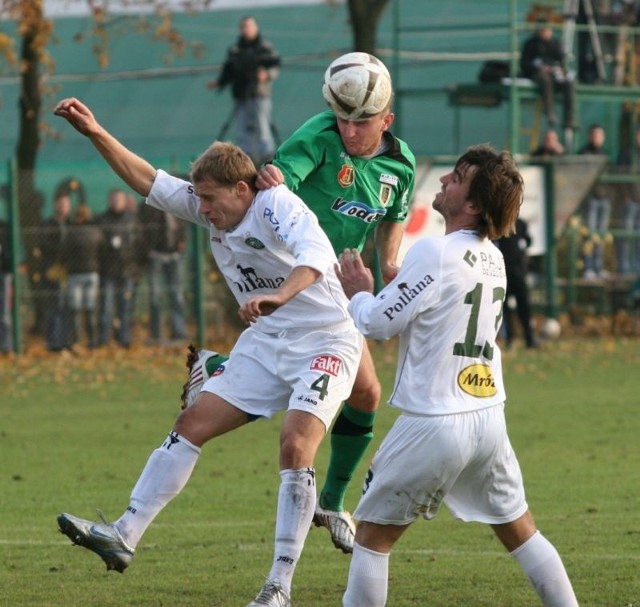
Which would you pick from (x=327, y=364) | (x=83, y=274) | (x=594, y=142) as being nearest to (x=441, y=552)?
(x=327, y=364)

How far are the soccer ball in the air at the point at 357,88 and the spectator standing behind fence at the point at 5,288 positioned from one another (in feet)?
46.4

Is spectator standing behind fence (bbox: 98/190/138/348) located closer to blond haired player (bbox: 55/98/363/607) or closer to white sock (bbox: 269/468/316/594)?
blond haired player (bbox: 55/98/363/607)

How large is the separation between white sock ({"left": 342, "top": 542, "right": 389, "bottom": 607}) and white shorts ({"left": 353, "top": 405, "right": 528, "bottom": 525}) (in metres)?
0.14

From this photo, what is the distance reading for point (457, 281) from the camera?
613 centimetres

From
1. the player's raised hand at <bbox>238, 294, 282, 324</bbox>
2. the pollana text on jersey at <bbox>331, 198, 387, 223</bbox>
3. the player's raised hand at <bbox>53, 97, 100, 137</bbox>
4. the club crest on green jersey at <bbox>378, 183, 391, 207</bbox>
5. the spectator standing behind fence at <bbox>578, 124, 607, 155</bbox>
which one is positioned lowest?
the spectator standing behind fence at <bbox>578, 124, 607, 155</bbox>

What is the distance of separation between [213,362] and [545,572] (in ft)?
7.96

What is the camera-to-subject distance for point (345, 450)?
29.0ft

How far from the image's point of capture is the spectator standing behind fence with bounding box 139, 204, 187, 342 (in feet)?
74.3

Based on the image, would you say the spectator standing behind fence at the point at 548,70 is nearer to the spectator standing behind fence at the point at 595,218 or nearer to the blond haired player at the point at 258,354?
the spectator standing behind fence at the point at 595,218

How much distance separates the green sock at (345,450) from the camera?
8797 mm

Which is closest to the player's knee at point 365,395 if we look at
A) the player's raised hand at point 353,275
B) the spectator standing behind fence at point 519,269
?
the player's raised hand at point 353,275

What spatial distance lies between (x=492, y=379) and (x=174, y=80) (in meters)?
32.6

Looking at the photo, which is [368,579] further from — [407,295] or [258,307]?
[258,307]

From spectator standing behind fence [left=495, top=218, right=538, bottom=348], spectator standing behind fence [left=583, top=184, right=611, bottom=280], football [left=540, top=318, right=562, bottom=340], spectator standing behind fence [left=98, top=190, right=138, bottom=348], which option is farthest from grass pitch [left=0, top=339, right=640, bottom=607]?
spectator standing behind fence [left=583, top=184, right=611, bottom=280]
